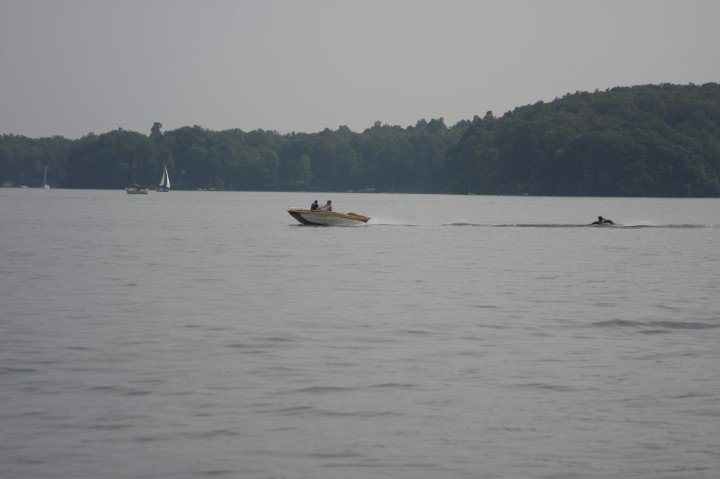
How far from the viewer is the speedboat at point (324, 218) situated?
69500mm

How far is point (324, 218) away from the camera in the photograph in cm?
7025

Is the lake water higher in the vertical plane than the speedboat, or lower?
lower

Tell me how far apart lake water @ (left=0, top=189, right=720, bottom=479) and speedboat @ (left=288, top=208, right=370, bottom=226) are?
32193 millimetres

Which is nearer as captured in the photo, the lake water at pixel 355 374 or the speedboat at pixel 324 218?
the lake water at pixel 355 374

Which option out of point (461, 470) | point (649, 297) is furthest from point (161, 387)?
point (649, 297)

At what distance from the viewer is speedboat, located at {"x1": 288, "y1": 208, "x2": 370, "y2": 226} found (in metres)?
69.5

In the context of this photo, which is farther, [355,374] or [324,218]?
[324,218]

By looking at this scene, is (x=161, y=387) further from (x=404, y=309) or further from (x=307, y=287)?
(x=307, y=287)

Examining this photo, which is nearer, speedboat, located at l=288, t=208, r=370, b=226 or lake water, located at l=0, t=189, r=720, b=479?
lake water, located at l=0, t=189, r=720, b=479

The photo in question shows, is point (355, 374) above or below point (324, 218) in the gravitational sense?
below

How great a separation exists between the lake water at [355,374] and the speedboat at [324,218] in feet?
106

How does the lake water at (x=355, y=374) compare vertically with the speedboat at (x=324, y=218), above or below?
below

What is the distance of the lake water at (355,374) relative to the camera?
12.1 meters

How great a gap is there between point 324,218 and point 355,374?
2104 inches
